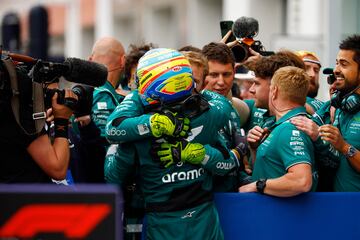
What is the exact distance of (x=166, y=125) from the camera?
5.45 metres

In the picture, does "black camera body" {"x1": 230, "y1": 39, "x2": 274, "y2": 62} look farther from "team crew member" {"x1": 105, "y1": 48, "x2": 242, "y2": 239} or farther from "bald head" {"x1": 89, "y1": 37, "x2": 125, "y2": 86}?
"team crew member" {"x1": 105, "y1": 48, "x2": 242, "y2": 239}

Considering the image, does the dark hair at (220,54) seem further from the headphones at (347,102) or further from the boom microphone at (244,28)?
the headphones at (347,102)

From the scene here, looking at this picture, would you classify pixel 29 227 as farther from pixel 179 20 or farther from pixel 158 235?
pixel 179 20

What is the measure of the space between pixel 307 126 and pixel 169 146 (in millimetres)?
913

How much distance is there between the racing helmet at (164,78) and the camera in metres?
5.54

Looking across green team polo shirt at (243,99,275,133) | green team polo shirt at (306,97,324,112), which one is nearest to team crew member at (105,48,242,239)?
green team polo shirt at (243,99,275,133)

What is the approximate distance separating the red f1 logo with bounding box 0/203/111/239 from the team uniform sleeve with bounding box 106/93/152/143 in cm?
183

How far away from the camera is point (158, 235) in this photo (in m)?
5.68

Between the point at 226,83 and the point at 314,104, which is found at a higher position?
the point at 226,83

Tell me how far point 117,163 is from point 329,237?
1.46 meters

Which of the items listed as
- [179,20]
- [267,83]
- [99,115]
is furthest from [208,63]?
[179,20]

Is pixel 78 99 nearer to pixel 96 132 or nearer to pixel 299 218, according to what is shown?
pixel 96 132

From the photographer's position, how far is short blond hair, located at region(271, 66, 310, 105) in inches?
237

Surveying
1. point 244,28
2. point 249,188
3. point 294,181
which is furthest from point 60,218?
point 244,28
